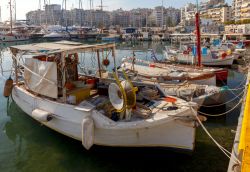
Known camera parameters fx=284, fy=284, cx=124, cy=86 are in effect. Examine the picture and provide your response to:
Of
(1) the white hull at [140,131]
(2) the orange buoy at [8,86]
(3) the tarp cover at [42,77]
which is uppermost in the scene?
(3) the tarp cover at [42,77]

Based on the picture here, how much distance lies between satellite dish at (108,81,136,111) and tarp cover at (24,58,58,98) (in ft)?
7.37

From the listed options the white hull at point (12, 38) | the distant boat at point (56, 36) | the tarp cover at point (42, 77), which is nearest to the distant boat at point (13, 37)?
the white hull at point (12, 38)

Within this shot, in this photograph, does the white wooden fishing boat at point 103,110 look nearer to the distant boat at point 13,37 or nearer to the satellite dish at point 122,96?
the satellite dish at point 122,96

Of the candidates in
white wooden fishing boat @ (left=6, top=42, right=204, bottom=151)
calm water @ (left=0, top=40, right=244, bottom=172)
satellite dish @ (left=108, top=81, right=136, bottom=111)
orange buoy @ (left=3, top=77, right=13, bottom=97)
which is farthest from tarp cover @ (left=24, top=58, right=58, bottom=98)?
satellite dish @ (left=108, top=81, right=136, bottom=111)

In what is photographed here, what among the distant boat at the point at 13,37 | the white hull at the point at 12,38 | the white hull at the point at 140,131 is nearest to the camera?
the white hull at the point at 140,131

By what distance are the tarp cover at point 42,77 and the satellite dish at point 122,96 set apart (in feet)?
7.37

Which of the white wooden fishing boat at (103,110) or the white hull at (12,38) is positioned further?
the white hull at (12,38)

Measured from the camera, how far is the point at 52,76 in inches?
382

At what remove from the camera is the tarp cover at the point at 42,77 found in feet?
31.8

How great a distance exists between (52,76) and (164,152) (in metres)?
4.51

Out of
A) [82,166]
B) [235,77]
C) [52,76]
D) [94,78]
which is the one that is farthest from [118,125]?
[235,77]

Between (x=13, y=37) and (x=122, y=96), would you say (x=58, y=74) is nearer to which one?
(x=122, y=96)

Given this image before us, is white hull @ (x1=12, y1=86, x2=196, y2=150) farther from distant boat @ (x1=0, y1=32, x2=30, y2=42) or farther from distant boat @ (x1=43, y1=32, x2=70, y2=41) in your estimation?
distant boat @ (x1=43, y1=32, x2=70, y2=41)

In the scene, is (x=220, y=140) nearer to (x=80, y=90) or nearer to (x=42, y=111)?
(x=80, y=90)
